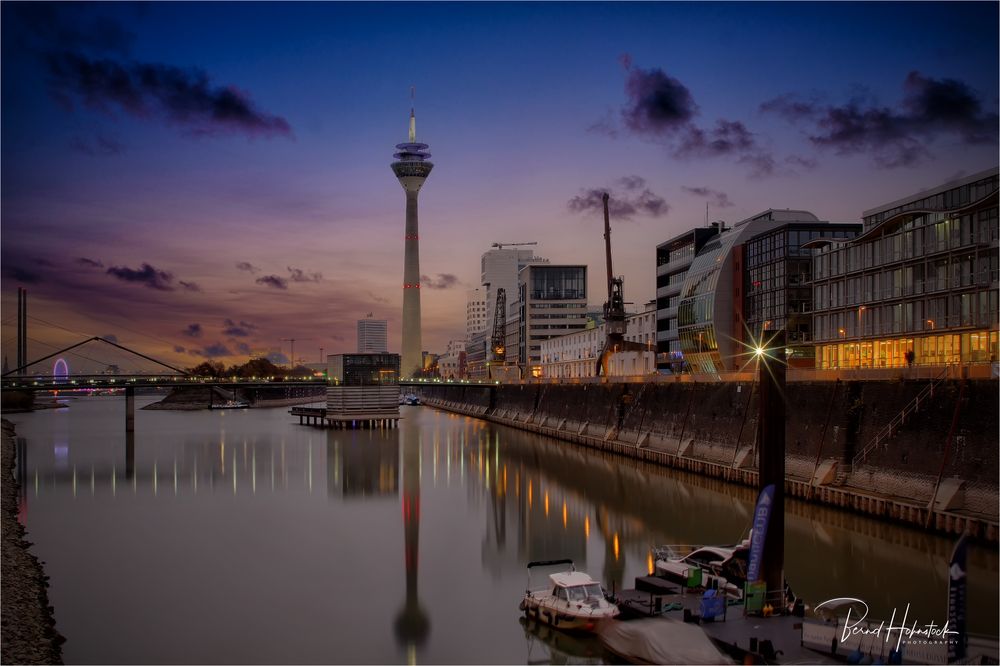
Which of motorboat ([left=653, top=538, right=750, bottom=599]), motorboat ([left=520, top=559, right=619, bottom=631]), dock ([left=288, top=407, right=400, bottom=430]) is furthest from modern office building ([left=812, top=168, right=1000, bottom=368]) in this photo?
dock ([left=288, top=407, right=400, bottom=430])

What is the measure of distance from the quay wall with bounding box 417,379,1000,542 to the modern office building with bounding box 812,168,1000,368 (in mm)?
6391

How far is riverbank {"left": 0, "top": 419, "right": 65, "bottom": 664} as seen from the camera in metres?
19.8

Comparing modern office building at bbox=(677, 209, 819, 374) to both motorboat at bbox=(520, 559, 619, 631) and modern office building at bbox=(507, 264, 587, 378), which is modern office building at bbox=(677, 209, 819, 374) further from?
modern office building at bbox=(507, 264, 587, 378)

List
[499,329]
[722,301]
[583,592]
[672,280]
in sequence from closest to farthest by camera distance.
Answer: [583,592]
[722,301]
[672,280]
[499,329]

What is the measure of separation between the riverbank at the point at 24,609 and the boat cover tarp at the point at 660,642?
→ 530 inches

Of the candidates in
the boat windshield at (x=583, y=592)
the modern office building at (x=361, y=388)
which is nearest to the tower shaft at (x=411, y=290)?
the modern office building at (x=361, y=388)

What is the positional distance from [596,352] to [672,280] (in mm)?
25622

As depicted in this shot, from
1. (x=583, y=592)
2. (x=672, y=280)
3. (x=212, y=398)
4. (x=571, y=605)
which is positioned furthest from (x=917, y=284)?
(x=212, y=398)

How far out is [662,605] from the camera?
20422mm

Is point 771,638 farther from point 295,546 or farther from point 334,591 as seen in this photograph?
point 295,546

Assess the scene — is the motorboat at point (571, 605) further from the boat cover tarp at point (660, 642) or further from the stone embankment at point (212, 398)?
the stone embankment at point (212, 398)

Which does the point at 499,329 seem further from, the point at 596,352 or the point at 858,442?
the point at 858,442

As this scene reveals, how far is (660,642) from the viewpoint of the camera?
18078mm

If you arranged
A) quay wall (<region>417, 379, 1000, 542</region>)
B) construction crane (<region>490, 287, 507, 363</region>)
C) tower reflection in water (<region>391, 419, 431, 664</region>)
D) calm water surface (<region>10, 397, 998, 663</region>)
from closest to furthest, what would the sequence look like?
calm water surface (<region>10, 397, 998, 663</region>) < tower reflection in water (<region>391, 419, 431, 664</region>) < quay wall (<region>417, 379, 1000, 542</region>) < construction crane (<region>490, 287, 507, 363</region>)
